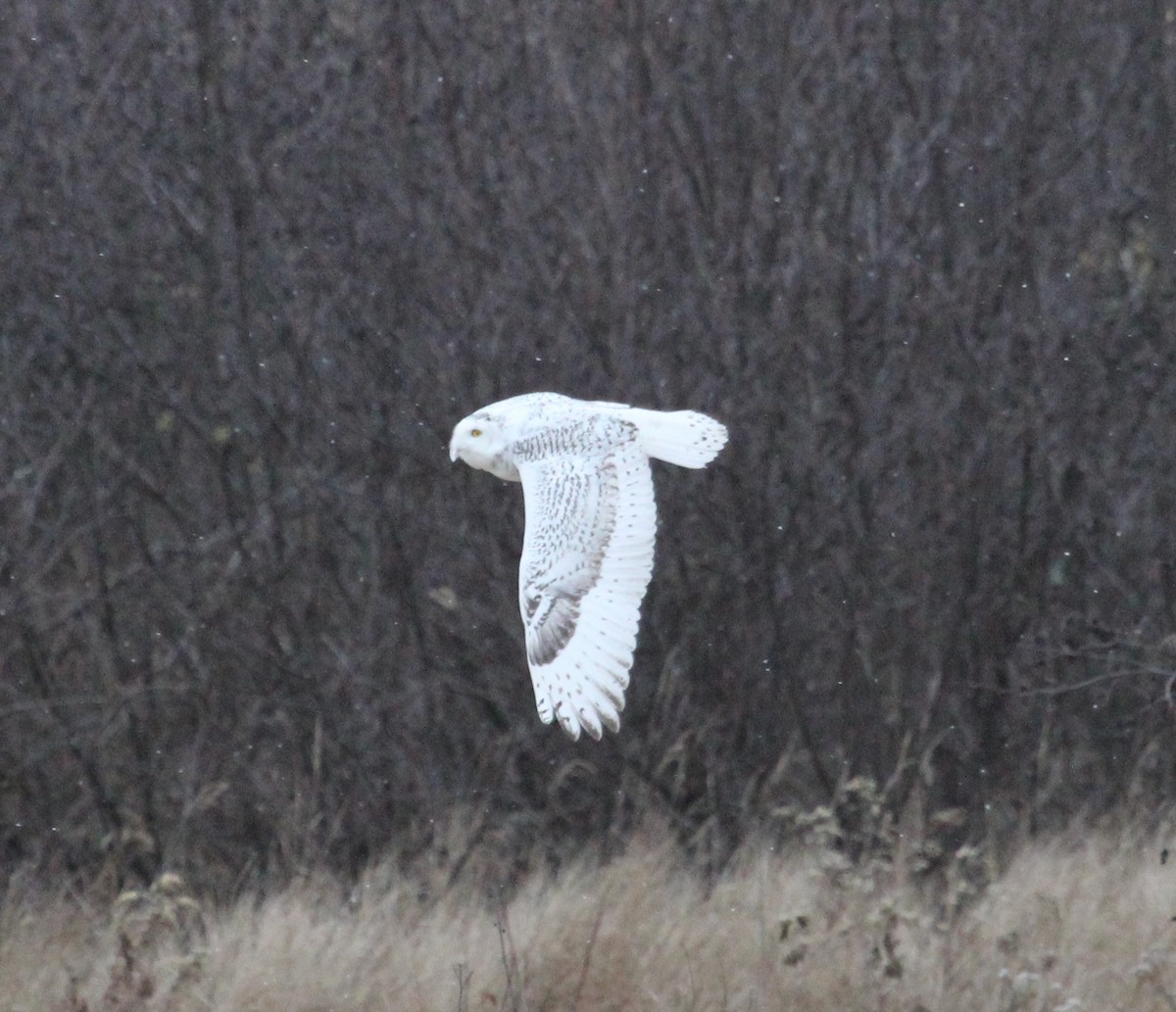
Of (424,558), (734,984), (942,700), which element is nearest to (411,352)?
(424,558)

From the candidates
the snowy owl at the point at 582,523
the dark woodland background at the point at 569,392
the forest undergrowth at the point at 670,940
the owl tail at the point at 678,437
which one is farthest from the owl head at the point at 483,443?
the dark woodland background at the point at 569,392

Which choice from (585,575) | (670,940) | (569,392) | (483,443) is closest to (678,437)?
(483,443)

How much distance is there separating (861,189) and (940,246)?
307 millimetres

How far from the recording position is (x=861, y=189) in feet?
22.8

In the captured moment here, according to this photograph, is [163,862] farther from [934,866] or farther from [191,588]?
[934,866]

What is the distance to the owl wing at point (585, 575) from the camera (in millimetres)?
4312

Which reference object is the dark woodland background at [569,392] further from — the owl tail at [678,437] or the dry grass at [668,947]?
the owl tail at [678,437]

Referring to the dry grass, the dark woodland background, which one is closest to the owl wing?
the dry grass

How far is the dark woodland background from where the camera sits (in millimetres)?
6840

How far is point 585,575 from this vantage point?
15.2 ft

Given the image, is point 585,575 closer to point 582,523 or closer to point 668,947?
point 582,523

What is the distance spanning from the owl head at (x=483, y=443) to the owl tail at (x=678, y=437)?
0.30 metres

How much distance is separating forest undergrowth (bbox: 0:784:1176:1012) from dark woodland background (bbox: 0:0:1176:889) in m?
0.85

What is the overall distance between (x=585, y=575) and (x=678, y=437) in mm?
568
